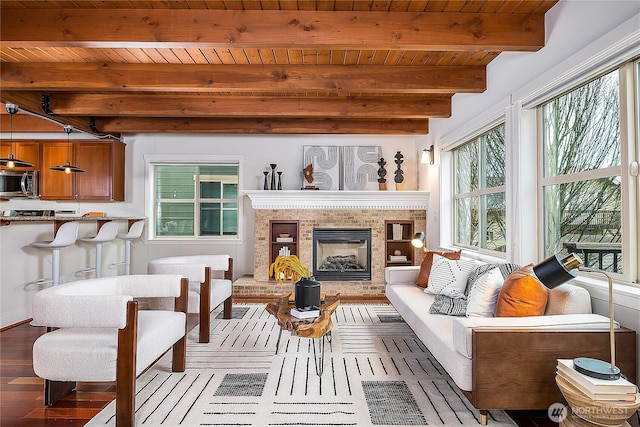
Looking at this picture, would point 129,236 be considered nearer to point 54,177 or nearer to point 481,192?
point 54,177

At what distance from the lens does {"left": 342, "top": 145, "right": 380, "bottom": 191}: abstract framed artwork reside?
614 cm

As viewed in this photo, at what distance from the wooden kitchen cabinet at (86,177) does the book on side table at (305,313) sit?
14.3 ft

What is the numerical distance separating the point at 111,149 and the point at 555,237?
5907mm

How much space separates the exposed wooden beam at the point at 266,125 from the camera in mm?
5578

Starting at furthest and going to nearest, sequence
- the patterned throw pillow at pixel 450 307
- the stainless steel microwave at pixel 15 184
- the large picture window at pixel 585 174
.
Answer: the stainless steel microwave at pixel 15 184, the patterned throw pillow at pixel 450 307, the large picture window at pixel 585 174

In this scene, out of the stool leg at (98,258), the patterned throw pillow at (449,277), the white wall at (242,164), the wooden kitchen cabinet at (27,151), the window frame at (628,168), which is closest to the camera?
the window frame at (628,168)

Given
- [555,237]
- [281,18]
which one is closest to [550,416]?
[555,237]

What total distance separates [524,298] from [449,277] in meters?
1.15

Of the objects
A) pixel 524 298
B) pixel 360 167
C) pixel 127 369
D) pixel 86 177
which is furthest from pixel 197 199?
pixel 524 298

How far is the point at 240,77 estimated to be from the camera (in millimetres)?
3766

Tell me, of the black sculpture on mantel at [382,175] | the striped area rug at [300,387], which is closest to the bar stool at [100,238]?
the striped area rug at [300,387]

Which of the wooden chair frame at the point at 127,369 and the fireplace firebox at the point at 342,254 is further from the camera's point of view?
the fireplace firebox at the point at 342,254

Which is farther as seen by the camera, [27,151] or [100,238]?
[27,151]

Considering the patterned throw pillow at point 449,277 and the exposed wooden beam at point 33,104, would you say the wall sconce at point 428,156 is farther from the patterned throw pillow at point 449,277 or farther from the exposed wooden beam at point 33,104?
the exposed wooden beam at point 33,104
